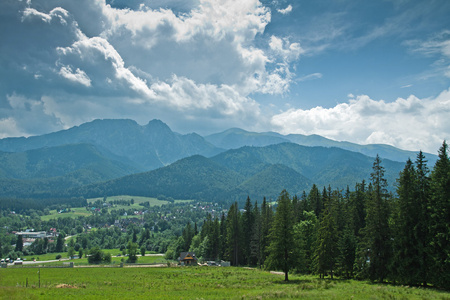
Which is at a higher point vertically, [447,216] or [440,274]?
[447,216]

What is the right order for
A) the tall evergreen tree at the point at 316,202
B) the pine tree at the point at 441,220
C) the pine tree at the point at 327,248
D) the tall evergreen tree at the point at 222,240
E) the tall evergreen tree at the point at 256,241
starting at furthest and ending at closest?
the tall evergreen tree at the point at 222,240
the tall evergreen tree at the point at 316,202
the tall evergreen tree at the point at 256,241
the pine tree at the point at 327,248
the pine tree at the point at 441,220

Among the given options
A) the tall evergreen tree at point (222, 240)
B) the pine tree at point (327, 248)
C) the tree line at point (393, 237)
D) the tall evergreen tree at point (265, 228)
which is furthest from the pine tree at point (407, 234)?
the tall evergreen tree at point (222, 240)

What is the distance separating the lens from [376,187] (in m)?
44.2

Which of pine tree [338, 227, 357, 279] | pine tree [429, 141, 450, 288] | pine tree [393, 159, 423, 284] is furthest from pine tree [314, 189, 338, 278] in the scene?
pine tree [429, 141, 450, 288]

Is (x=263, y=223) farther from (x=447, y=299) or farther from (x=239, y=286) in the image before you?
(x=447, y=299)

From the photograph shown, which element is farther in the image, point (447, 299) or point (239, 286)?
point (239, 286)

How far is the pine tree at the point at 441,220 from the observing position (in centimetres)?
3475

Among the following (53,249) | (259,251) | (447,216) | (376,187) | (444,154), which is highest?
(444,154)

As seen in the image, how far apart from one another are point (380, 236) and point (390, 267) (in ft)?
13.2

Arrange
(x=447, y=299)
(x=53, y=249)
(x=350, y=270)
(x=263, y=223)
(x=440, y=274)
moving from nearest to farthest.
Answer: (x=447, y=299) → (x=440, y=274) → (x=350, y=270) → (x=263, y=223) → (x=53, y=249)

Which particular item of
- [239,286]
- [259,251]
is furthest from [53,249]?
[239,286]

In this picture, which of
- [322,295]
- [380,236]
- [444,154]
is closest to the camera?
[322,295]

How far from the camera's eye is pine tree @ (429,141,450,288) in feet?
114

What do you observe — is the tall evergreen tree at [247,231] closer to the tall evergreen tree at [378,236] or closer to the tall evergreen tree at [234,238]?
the tall evergreen tree at [234,238]
